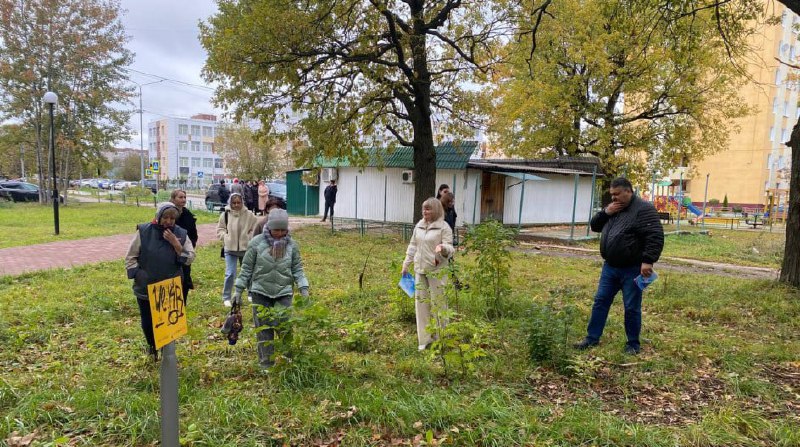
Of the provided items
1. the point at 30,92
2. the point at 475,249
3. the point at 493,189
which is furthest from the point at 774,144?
the point at 30,92

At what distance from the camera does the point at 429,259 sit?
193 inches


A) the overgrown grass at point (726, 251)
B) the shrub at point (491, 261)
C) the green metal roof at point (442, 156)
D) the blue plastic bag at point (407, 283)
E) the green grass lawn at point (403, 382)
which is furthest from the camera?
the green metal roof at point (442, 156)

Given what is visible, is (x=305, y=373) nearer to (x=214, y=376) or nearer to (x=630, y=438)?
(x=214, y=376)

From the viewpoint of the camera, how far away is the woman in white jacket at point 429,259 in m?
4.88

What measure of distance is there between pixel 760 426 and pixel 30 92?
31.2 m

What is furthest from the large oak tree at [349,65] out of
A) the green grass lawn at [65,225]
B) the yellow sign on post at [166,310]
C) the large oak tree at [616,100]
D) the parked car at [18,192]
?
the parked car at [18,192]

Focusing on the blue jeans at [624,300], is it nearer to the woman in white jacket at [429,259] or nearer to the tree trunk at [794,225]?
the woman in white jacket at [429,259]

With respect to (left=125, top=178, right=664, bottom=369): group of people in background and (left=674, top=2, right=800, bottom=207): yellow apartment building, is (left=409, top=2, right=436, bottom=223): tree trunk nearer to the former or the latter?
(left=125, top=178, right=664, bottom=369): group of people in background

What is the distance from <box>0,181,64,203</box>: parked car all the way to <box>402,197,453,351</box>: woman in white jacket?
30170 millimetres

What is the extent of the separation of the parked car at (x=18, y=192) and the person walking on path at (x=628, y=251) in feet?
104

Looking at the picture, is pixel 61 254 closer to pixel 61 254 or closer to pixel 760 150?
pixel 61 254

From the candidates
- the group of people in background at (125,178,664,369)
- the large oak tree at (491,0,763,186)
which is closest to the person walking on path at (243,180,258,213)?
the large oak tree at (491,0,763,186)

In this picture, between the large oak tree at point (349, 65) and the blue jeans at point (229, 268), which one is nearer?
the blue jeans at point (229, 268)

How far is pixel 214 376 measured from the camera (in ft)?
13.3
